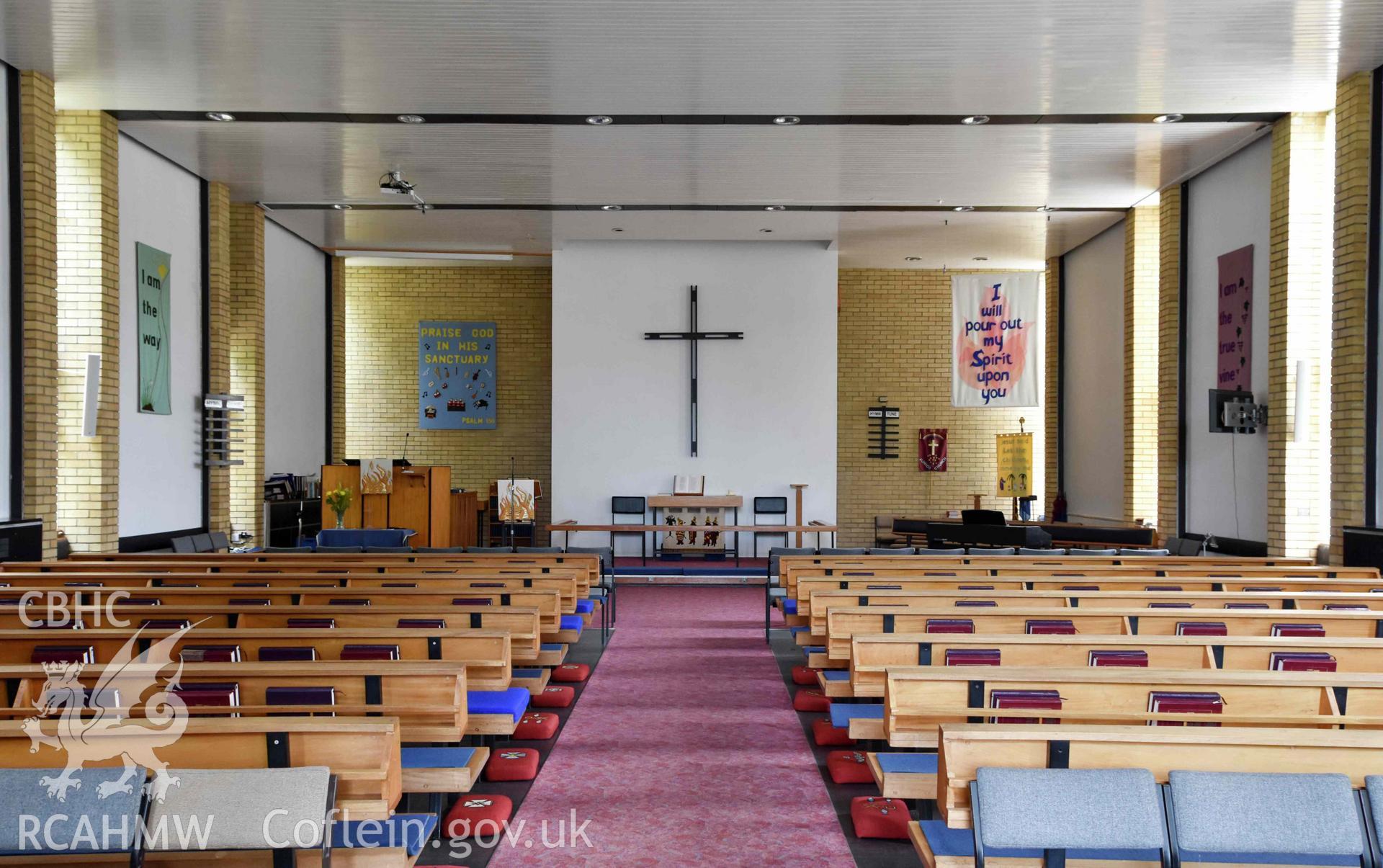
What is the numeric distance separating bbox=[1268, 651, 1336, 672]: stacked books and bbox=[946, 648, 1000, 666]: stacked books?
104 cm

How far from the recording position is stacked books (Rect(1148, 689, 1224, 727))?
10.1 ft

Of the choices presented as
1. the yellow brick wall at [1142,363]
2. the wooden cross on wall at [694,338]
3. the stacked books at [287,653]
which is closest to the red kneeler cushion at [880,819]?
the stacked books at [287,653]

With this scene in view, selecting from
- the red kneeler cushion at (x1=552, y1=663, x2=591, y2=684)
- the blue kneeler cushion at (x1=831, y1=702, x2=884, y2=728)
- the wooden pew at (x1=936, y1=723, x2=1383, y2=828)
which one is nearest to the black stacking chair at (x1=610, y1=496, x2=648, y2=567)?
the red kneeler cushion at (x1=552, y1=663, x2=591, y2=684)

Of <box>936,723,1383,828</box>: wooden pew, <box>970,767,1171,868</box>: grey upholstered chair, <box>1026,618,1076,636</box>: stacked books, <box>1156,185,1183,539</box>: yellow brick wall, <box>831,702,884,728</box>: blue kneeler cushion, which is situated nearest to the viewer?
<box>970,767,1171,868</box>: grey upholstered chair

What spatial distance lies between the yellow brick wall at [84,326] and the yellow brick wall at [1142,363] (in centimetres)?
985

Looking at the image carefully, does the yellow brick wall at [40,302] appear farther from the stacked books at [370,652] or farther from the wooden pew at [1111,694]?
the wooden pew at [1111,694]

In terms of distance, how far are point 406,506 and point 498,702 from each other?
8.82m

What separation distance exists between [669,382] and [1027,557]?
265 inches

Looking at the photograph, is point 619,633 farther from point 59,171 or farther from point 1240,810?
point 1240,810

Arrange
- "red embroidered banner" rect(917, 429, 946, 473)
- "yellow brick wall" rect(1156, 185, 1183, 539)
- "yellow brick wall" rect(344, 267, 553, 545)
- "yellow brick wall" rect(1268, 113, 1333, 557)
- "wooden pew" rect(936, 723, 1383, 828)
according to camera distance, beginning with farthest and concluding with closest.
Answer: "yellow brick wall" rect(344, 267, 553, 545) → "red embroidered banner" rect(917, 429, 946, 473) → "yellow brick wall" rect(1156, 185, 1183, 539) → "yellow brick wall" rect(1268, 113, 1333, 557) → "wooden pew" rect(936, 723, 1383, 828)

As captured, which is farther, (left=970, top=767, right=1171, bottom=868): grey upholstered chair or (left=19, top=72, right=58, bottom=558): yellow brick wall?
(left=19, top=72, right=58, bottom=558): yellow brick wall

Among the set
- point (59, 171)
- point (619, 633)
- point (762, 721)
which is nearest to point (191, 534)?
point (59, 171)

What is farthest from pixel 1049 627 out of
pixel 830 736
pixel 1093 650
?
pixel 830 736

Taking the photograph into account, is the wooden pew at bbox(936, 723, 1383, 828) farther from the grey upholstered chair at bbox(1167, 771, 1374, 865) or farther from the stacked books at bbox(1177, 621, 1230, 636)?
the stacked books at bbox(1177, 621, 1230, 636)
